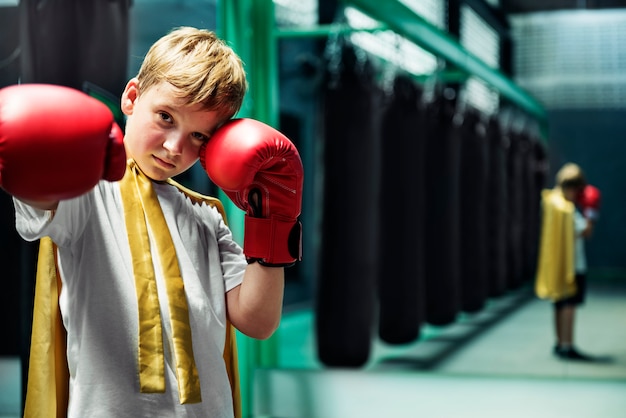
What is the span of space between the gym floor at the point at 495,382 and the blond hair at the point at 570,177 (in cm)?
44

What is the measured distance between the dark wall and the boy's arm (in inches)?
102

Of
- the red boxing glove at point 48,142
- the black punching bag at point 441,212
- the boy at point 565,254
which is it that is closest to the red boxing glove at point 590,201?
the boy at point 565,254

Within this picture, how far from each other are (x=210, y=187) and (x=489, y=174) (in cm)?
156

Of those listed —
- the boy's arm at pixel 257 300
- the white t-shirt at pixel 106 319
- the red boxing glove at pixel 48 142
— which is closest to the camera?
the red boxing glove at pixel 48 142

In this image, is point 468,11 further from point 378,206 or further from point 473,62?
point 378,206

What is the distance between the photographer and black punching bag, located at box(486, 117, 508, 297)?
4.42 meters

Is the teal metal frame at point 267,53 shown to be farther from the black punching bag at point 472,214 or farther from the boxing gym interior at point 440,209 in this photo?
the black punching bag at point 472,214

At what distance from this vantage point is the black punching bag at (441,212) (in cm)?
411

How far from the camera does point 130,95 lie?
1.28 m

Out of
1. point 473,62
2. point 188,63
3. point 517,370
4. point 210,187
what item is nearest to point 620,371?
point 517,370

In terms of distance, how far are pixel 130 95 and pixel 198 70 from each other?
0.49ft

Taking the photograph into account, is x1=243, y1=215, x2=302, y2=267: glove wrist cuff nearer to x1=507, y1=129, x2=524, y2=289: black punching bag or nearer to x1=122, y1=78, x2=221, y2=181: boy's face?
x1=122, y1=78, x2=221, y2=181: boy's face

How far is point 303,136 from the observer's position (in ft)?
20.3

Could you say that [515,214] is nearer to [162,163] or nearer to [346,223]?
[346,223]
